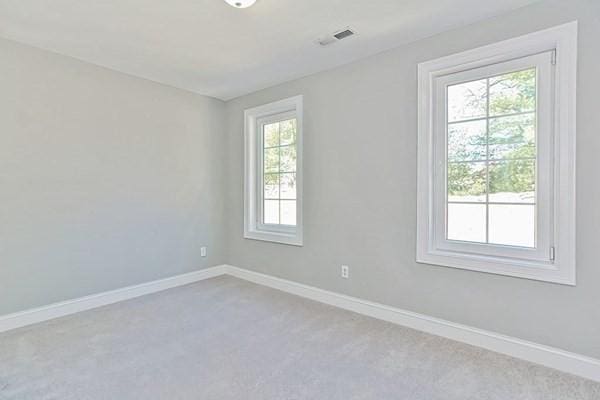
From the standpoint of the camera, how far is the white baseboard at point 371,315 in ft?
6.36

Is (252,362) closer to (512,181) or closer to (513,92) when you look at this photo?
(512,181)

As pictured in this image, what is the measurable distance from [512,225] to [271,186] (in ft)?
8.26

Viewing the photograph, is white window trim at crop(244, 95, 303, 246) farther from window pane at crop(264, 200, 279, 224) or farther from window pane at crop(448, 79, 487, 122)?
window pane at crop(448, 79, 487, 122)

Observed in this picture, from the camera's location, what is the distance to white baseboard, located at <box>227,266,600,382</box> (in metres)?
1.90

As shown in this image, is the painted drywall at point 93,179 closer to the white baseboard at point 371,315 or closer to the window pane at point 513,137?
the white baseboard at point 371,315

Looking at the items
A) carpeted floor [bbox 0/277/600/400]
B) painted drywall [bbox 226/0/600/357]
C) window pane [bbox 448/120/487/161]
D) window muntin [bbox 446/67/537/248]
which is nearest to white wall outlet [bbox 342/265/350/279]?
painted drywall [bbox 226/0/600/357]

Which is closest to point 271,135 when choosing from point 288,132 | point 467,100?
point 288,132

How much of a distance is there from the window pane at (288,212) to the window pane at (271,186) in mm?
177

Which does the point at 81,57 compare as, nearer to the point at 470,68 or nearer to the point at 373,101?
the point at 373,101

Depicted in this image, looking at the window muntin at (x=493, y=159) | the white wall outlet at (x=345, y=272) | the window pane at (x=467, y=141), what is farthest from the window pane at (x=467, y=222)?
the white wall outlet at (x=345, y=272)

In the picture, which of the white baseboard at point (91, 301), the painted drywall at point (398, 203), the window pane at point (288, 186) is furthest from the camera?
the window pane at point (288, 186)

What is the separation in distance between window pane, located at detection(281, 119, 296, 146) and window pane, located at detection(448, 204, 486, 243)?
187 centimetres

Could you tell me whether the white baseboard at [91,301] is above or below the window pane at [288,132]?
below

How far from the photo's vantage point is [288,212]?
11.9 ft
